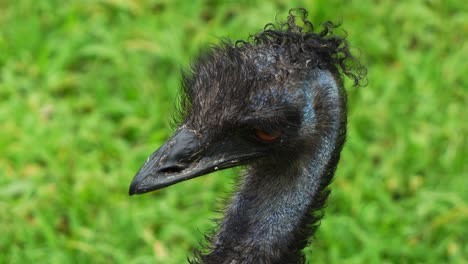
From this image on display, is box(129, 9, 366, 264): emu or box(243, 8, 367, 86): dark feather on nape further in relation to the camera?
box(243, 8, 367, 86): dark feather on nape

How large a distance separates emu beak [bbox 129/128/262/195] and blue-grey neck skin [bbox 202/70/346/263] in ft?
0.60

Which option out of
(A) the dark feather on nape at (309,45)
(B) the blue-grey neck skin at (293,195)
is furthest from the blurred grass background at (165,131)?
(B) the blue-grey neck skin at (293,195)

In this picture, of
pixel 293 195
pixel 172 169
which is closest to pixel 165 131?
pixel 293 195

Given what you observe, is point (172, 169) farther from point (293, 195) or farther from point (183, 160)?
point (293, 195)

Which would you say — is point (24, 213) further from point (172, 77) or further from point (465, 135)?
point (465, 135)

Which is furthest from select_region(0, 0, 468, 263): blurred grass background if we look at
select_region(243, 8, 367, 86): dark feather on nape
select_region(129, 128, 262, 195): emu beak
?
select_region(129, 128, 262, 195): emu beak

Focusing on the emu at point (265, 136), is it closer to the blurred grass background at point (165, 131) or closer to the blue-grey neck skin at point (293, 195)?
the blue-grey neck skin at point (293, 195)

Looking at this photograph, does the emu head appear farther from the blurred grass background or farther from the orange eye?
the blurred grass background

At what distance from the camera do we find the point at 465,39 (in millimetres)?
7094

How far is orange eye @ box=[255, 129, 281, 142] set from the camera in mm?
3693

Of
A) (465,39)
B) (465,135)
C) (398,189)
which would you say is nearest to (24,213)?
(398,189)

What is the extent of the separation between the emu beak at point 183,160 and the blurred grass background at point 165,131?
128cm

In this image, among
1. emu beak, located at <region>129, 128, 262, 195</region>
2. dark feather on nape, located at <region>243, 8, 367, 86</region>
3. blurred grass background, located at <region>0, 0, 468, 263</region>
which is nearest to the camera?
emu beak, located at <region>129, 128, 262, 195</region>

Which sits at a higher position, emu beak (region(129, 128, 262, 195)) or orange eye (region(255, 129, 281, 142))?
emu beak (region(129, 128, 262, 195))
